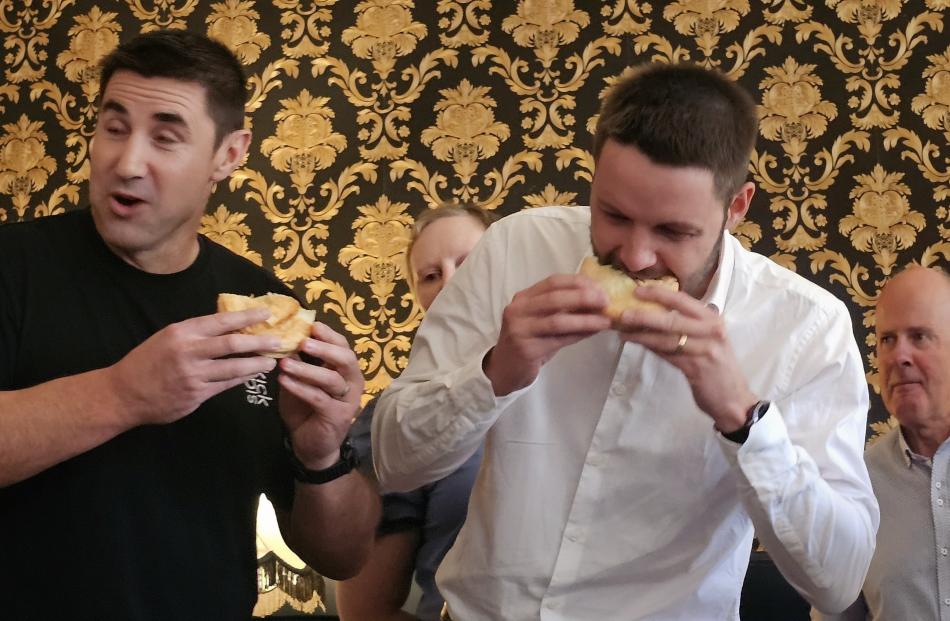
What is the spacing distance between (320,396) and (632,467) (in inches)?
21.2

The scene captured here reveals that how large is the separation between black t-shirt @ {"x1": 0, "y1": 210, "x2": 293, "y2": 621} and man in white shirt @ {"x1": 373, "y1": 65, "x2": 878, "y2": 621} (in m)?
0.27

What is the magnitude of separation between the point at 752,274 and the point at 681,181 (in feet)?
1.20

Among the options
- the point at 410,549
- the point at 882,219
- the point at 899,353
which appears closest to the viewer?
the point at 410,549

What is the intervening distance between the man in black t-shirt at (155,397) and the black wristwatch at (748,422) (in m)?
0.61

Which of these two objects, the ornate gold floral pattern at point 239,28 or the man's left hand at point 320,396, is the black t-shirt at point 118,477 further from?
the ornate gold floral pattern at point 239,28

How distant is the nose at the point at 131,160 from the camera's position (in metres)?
1.77

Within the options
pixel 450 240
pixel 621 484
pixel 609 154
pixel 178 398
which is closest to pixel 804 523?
pixel 621 484

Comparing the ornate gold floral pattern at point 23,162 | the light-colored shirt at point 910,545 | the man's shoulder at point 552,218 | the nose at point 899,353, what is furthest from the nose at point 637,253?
the ornate gold floral pattern at point 23,162

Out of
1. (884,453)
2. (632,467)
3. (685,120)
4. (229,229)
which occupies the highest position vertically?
(685,120)

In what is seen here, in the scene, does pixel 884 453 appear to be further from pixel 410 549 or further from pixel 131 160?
pixel 131 160

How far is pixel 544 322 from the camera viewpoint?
5.36ft

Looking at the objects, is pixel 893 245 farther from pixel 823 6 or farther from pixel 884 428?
pixel 823 6

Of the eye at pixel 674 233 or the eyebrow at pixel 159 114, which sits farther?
the eyebrow at pixel 159 114

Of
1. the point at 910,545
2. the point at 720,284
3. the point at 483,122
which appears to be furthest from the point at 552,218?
the point at 483,122
